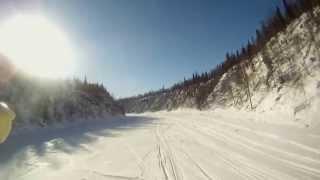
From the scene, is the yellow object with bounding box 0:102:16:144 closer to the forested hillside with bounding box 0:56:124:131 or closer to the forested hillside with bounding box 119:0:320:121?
the forested hillside with bounding box 119:0:320:121

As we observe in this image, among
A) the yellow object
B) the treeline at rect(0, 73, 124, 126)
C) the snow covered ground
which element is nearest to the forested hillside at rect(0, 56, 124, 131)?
the treeline at rect(0, 73, 124, 126)

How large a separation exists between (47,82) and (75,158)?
95.4 feet

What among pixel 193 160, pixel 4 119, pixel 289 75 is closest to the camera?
pixel 4 119

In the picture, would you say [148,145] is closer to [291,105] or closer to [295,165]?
[295,165]

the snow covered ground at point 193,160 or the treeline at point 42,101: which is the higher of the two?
the treeline at point 42,101

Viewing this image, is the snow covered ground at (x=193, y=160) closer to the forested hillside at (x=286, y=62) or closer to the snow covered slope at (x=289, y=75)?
the snow covered slope at (x=289, y=75)

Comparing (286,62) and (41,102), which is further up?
(286,62)

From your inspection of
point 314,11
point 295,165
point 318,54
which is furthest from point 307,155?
point 314,11

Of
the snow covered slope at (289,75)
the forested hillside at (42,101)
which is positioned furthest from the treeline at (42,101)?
the snow covered slope at (289,75)

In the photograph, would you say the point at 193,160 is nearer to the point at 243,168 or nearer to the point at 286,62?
the point at 243,168

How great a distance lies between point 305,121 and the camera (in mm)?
12844

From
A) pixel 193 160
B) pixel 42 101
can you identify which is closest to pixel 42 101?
pixel 42 101

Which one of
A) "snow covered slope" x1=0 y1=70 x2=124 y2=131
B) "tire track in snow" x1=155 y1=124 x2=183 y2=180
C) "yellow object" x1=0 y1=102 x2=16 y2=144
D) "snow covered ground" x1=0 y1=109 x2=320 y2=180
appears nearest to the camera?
"yellow object" x1=0 y1=102 x2=16 y2=144

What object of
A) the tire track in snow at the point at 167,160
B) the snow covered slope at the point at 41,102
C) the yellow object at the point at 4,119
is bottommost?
the tire track in snow at the point at 167,160
